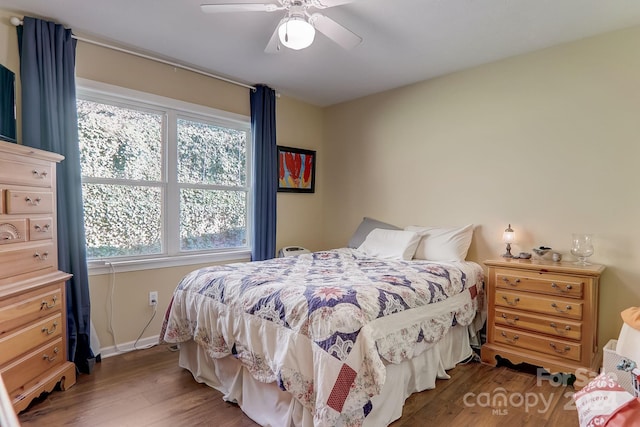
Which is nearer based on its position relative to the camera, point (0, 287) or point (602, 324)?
point (0, 287)

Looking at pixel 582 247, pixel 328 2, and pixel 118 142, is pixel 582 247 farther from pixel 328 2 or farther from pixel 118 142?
pixel 118 142

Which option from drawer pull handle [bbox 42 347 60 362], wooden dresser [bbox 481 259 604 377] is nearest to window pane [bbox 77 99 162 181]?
drawer pull handle [bbox 42 347 60 362]

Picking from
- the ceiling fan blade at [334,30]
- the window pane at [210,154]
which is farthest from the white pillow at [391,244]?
the ceiling fan blade at [334,30]

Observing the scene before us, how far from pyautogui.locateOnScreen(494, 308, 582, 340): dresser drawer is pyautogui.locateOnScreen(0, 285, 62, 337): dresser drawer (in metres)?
3.09

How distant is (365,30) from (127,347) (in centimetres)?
319

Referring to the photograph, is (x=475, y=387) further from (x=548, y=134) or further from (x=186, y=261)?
(x=186, y=261)

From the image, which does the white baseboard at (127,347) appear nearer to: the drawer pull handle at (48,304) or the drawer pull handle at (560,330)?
the drawer pull handle at (48,304)

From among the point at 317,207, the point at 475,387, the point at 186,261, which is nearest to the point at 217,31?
the point at 186,261

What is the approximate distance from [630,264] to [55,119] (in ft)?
13.8

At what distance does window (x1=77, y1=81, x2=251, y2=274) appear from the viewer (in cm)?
281

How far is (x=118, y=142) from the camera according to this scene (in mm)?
2930

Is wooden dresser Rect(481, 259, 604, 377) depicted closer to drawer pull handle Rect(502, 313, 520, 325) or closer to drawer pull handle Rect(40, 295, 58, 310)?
drawer pull handle Rect(502, 313, 520, 325)

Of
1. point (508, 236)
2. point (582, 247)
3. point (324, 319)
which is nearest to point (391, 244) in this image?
point (508, 236)

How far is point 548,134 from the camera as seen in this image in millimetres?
2785
